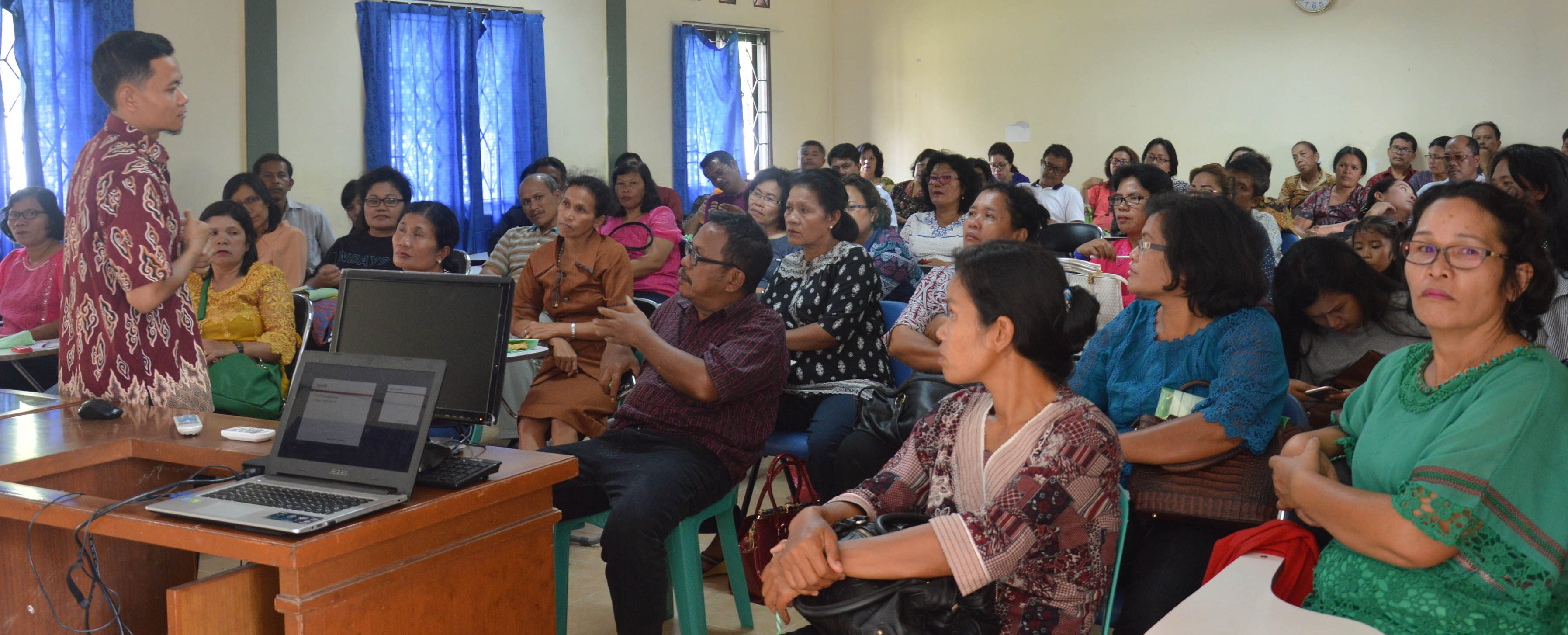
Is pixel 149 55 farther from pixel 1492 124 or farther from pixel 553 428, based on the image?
pixel 1492 124

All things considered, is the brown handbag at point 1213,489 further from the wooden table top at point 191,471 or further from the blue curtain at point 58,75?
the blue curtain at point 58,75

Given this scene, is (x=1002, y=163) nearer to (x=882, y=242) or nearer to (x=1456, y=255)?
(x=882, y=242)

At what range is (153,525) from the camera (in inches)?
68.0

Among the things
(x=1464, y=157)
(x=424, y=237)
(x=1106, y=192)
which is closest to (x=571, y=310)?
(x=424, y=237)

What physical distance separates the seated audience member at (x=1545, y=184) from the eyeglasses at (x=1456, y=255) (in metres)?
1.36

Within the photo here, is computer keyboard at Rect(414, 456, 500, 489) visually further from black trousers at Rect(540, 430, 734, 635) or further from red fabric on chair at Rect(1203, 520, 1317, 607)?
red fabric on chair at Rect(1203, 520, 1317, 607)

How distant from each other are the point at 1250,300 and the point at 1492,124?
6.47 m

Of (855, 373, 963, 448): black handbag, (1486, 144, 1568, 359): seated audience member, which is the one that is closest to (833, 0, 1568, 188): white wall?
(1486, 144, 1568, 359): seated audience member

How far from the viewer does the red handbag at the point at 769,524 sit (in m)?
2.89

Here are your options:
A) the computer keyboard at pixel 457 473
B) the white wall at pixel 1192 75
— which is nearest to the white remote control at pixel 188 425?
the computer keyboard at pixel 457 473

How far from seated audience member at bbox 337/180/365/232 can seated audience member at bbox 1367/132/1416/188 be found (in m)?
6.42

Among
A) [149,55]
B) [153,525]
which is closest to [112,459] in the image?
[153,525]

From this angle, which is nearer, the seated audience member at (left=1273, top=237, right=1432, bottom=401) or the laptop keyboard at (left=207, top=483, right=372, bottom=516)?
the laptop keyboard at (left=207, top=483, right=372, bottom=516)

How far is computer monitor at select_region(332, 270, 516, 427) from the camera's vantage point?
2.17 metres
